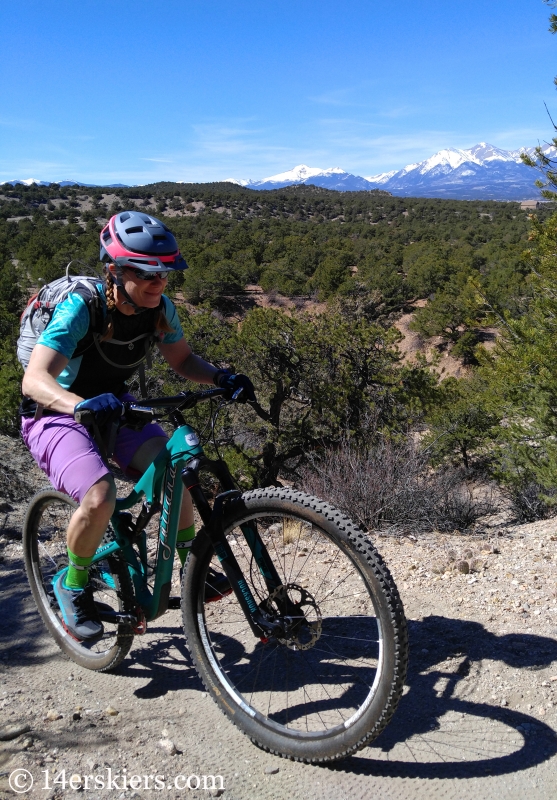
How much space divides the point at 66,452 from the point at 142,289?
2.44ft

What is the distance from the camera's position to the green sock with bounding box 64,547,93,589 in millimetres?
2621

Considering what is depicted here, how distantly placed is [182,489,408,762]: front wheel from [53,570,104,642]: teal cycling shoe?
1.53ft

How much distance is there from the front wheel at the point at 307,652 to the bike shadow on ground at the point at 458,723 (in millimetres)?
185

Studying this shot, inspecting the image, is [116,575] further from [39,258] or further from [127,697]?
[39,258]

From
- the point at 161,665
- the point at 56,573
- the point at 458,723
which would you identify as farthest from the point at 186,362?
the point at 458,723

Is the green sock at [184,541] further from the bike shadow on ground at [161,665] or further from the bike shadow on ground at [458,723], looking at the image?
the bike shadow on ground at [458,723]

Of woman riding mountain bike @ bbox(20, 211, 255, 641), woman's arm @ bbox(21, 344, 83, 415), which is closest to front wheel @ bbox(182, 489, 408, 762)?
woman riding mountain bike @ bbox(20, 211, 255, 641)

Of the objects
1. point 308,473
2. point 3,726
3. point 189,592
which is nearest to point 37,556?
point 3,726

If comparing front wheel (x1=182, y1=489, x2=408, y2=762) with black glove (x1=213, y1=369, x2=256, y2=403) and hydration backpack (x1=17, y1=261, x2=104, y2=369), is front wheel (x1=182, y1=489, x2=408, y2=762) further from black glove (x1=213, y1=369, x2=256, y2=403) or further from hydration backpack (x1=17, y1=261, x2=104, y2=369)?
hydration backpack (x1=17, y1=261, x2=104, y2=369)

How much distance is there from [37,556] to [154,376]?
20.5 feet

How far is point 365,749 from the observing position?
2287 mm

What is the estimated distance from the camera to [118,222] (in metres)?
2.53

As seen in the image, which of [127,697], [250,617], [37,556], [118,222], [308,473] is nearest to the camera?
[250,617]

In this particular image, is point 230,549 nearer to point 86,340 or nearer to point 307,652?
point 307,652
